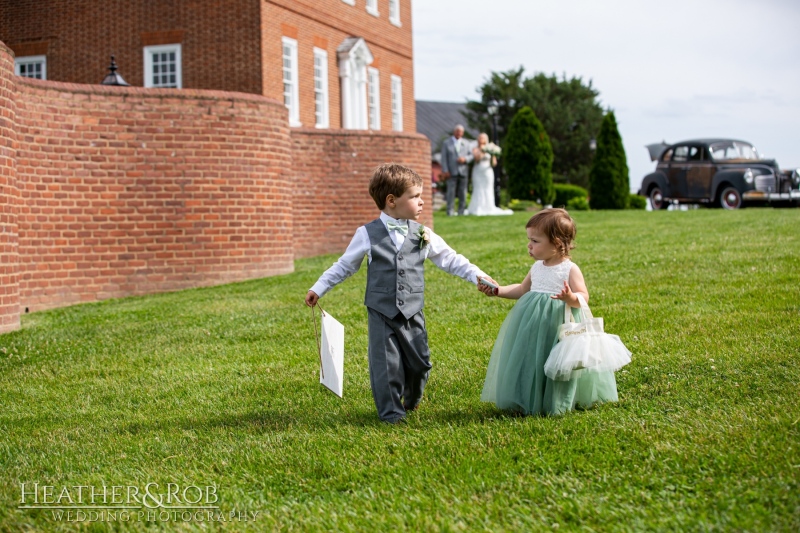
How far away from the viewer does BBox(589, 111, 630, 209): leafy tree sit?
29.9 m

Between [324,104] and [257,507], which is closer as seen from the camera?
[257,507]

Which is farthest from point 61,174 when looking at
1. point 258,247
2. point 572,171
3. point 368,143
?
point 572,171

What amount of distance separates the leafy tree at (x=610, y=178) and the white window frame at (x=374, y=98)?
7.40 m

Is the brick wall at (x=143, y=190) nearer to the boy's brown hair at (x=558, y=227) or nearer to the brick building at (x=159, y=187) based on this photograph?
the brick building at (x=159, y=187)

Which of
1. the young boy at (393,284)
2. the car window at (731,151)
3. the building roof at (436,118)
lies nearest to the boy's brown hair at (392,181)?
the young boy at (393,284)

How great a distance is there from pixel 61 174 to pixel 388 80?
58.8ft

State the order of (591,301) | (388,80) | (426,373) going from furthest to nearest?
(388,80)
(591,301)
(426,373)

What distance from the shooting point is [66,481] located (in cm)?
448

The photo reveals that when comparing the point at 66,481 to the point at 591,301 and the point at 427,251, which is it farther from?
the point at 591,301

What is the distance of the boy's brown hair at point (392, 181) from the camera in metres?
5.18

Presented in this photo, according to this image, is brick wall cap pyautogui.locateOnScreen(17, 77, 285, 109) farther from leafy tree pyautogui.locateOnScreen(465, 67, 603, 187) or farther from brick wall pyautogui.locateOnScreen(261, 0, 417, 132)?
leafy tree pyautogui.locateOnScreen(465, 67, 603, 187)

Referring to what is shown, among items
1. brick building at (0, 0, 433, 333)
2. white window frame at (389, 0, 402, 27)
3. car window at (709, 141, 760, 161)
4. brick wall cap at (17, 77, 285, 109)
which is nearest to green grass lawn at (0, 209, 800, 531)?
brick building at (0, 0, 433, 333)

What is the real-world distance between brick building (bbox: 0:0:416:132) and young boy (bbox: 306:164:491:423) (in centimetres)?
1674

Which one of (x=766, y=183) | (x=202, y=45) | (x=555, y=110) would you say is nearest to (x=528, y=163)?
(x=766, y=183)
